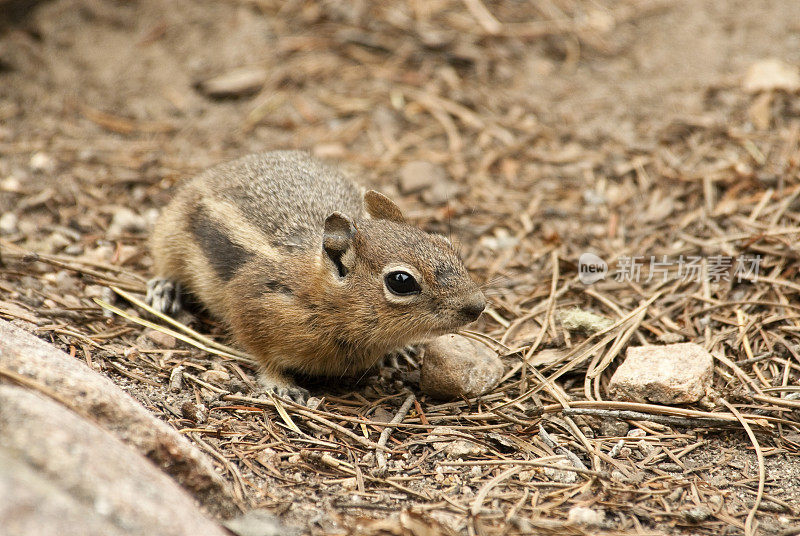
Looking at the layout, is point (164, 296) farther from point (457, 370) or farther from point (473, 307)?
point (473, 307)

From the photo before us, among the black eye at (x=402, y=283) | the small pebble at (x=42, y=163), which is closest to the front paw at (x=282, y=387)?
the black eye at (x=402, y=283)

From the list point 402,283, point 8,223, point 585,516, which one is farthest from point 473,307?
point 8,223

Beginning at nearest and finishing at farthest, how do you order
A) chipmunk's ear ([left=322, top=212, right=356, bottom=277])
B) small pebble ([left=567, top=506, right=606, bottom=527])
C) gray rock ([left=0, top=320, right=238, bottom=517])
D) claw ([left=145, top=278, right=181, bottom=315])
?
gray rock ([left=0, top=320, right=238, bottom=517]) < small pebble ([left=567, top=506, right=606, bottom=527]) < chipmunk's ear ([left=322, top=212, right=356, bottom=277]) < claw ([left=145, top=278, right=181, bottom=315])

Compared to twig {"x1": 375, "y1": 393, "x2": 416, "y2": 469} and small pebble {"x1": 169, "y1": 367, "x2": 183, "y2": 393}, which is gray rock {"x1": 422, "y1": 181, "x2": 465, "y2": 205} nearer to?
twig {"x1": 375, "y1": 393, "x2": 416, "y2": 469}

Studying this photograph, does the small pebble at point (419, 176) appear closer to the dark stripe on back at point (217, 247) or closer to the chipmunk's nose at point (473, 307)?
the dark stripe on back at point (217, 247)

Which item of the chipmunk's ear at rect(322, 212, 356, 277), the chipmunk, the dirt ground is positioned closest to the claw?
the chipmunk

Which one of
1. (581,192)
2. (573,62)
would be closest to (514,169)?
(581,192)

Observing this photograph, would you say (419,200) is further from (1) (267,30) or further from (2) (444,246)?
(1) (267,30)
